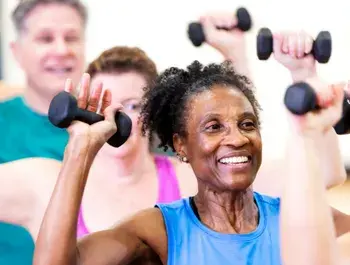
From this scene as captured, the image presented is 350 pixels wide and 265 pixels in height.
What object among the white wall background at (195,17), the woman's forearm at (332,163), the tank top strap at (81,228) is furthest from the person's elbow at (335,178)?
the white wall background at (195,17)

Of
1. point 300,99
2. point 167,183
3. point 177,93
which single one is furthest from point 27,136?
point 300,99

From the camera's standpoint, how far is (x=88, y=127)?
1106mm

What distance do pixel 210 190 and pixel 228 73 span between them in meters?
0.22

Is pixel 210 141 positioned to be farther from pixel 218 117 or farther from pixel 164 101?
pixel 164 101

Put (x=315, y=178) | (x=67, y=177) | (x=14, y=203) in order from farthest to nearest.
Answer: (x=14, y=203) → (x=67, y=177) → (x=315, y=178)

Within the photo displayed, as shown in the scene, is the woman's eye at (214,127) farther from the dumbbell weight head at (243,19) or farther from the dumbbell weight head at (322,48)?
the dumbbell weight head at (243,19)

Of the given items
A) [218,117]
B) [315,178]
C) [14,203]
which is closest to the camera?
[315,178]

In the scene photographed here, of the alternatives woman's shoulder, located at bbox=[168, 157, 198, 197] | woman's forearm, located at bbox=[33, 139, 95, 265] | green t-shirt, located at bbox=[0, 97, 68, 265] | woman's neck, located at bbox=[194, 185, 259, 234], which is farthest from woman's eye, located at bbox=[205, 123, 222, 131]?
green t-shirt, located at bbox=[0, 97, 68, 265]

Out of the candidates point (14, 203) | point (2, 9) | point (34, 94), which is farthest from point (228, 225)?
point (2, 9)

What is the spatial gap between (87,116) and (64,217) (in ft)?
0.55

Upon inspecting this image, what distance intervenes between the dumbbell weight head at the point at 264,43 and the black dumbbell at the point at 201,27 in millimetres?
435

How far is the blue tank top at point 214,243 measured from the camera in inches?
44.1

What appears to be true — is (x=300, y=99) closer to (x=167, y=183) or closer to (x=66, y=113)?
(x=66, y=113)

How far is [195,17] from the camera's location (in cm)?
208
